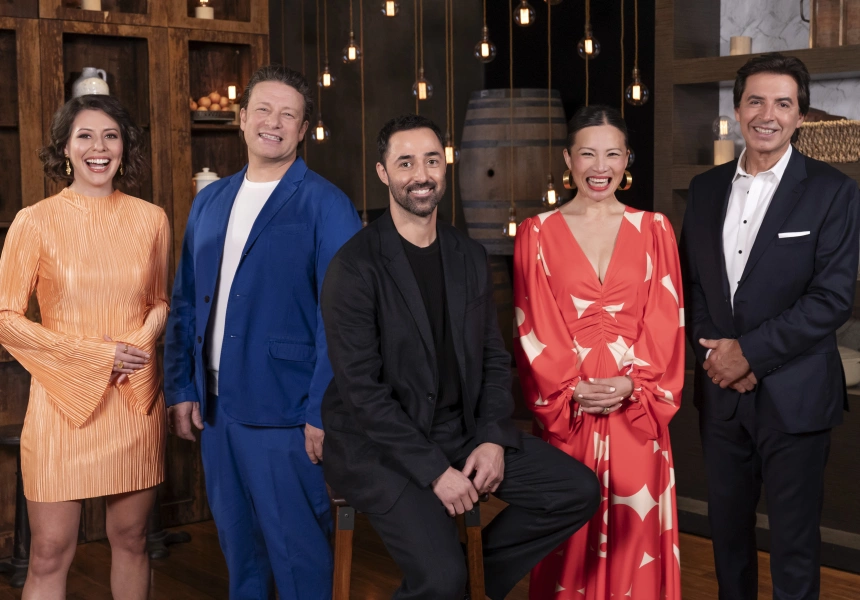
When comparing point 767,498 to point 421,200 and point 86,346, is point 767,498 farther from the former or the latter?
point 86,346

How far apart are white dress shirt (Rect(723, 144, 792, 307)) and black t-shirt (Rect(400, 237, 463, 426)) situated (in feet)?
2.58

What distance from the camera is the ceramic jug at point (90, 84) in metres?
3.77

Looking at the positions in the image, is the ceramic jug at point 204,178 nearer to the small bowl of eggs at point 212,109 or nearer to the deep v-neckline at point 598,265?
the small bowl of eggs at point 212,109

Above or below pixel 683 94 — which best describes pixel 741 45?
above

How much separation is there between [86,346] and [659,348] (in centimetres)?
147

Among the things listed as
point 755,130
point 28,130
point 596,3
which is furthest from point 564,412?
point 596,3

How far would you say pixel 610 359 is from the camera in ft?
8.48

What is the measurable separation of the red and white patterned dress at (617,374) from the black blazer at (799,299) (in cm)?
19

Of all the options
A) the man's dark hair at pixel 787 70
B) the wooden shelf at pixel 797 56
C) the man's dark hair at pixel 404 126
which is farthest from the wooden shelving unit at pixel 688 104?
the man's dark hair at pixel 404 126

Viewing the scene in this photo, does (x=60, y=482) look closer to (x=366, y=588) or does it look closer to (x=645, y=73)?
(x=366, y=588)

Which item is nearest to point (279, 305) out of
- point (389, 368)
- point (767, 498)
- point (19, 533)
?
point (389, 368)

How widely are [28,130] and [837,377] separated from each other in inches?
112

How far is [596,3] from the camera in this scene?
215 inches

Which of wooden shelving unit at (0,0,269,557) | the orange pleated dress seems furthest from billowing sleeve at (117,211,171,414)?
wooden shelving unit at (0,0,269,557)
